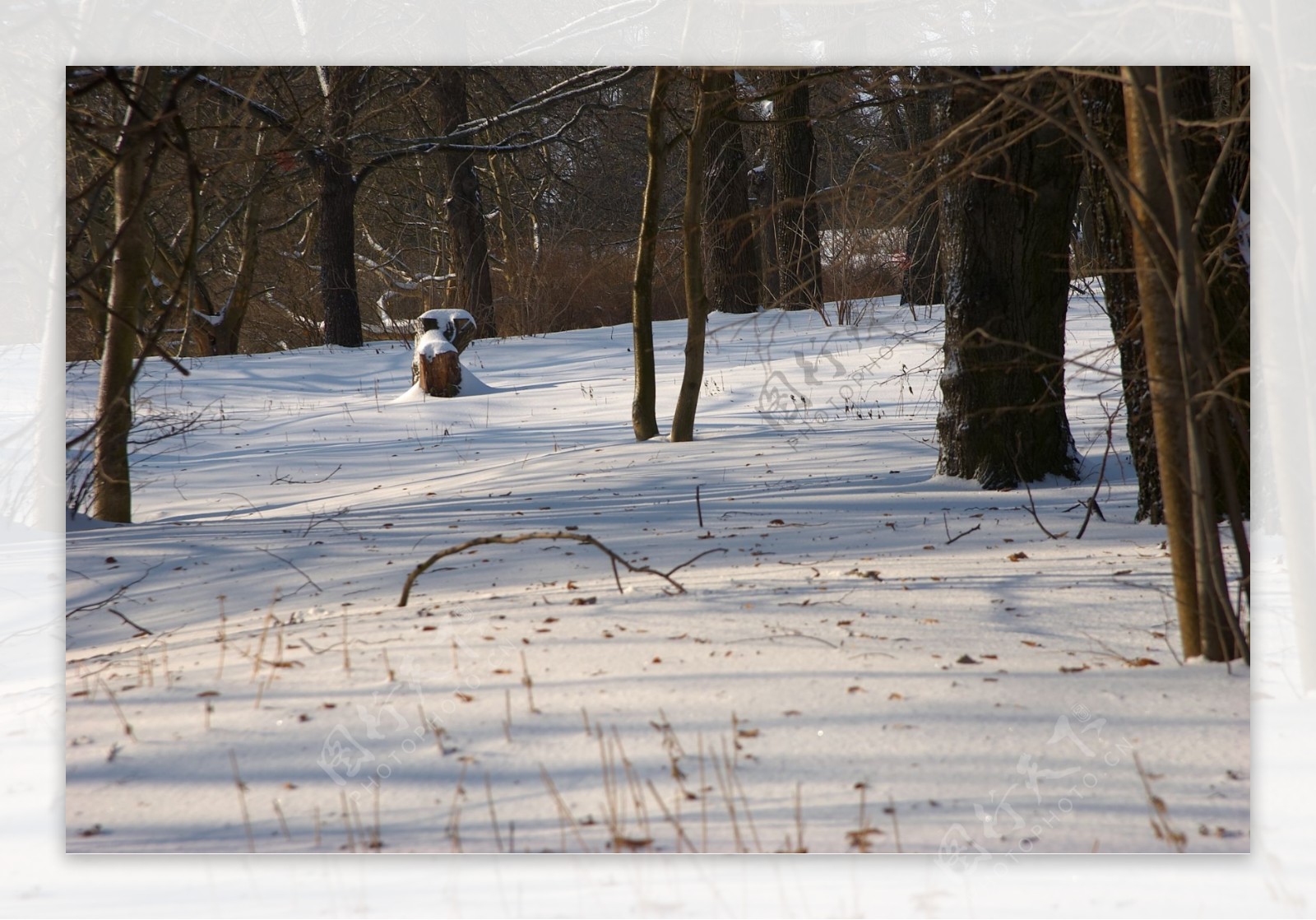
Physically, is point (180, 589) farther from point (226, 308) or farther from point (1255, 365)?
point (226, 308)

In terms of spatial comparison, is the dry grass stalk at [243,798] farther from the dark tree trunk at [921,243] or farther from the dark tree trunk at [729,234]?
the dark tree trunk at [729,234]

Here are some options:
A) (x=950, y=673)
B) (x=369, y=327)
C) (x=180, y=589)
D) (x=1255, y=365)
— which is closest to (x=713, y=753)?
(x=950, y=673)

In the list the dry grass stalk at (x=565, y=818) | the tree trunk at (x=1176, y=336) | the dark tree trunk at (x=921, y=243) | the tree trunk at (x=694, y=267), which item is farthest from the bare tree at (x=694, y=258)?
the dry grass stalk at (x=565, y=818)

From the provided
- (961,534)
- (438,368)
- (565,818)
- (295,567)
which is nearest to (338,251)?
(438,368)

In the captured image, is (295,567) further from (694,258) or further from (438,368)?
(438,368)

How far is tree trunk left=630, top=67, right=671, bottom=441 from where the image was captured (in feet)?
18.9

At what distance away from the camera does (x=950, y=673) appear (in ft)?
8.50

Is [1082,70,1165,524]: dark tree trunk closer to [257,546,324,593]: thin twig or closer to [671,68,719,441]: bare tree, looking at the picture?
[671,68,719,441]: bare tree

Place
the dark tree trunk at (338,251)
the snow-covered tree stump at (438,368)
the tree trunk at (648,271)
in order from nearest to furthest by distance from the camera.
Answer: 1. the tree trunk at (648,271)
2. the snow-covered tree stump at (438,368)
3. the dark tree trunk at (338,251)

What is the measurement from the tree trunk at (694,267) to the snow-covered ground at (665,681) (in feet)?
Answer: 3.90

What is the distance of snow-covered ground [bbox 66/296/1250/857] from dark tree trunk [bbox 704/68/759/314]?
462 centimetres

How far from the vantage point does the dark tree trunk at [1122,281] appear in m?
3.45

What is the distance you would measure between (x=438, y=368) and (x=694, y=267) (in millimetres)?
3761

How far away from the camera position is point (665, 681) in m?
2.60
